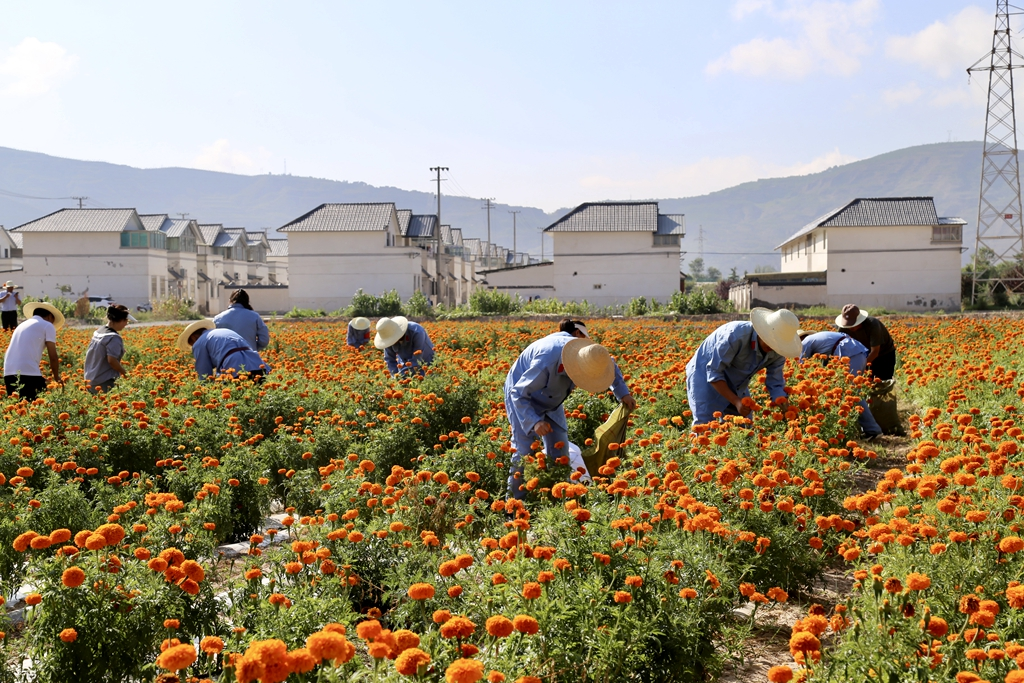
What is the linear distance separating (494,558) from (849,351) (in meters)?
6.97

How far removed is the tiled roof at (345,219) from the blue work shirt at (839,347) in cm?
4718

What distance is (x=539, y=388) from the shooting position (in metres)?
5.86

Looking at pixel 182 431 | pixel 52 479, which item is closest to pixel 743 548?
pixel 52 479

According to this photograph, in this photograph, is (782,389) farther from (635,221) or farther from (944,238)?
(944,238)

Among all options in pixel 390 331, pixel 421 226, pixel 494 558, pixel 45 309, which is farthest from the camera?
pixel 421 226

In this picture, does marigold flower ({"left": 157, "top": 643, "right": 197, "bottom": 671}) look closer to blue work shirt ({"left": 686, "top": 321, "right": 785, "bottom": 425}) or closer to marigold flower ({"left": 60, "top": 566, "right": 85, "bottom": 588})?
marigold flower ({"left": 60, "top": 566, "right": 85, "bottom": 588})

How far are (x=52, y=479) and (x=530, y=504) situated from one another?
8.93 ft

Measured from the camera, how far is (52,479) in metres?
4.79

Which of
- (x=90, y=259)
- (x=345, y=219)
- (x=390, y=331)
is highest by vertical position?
(x=345, y=219)

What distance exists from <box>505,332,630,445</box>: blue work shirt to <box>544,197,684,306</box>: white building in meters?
46.2

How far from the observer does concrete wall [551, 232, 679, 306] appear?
52.0 m

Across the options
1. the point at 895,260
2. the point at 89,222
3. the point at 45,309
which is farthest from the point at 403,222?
the point at 45,309

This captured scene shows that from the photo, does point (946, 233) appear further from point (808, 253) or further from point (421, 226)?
point (421, 226)

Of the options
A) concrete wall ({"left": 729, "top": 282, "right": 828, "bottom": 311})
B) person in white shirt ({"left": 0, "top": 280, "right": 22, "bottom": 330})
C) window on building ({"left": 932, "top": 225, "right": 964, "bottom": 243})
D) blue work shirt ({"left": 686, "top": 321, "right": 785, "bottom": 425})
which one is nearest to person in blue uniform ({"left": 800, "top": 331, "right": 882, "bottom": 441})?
blue work shirt ({"left": 686, "top": 321, "right": 785, "bottom": 425})
